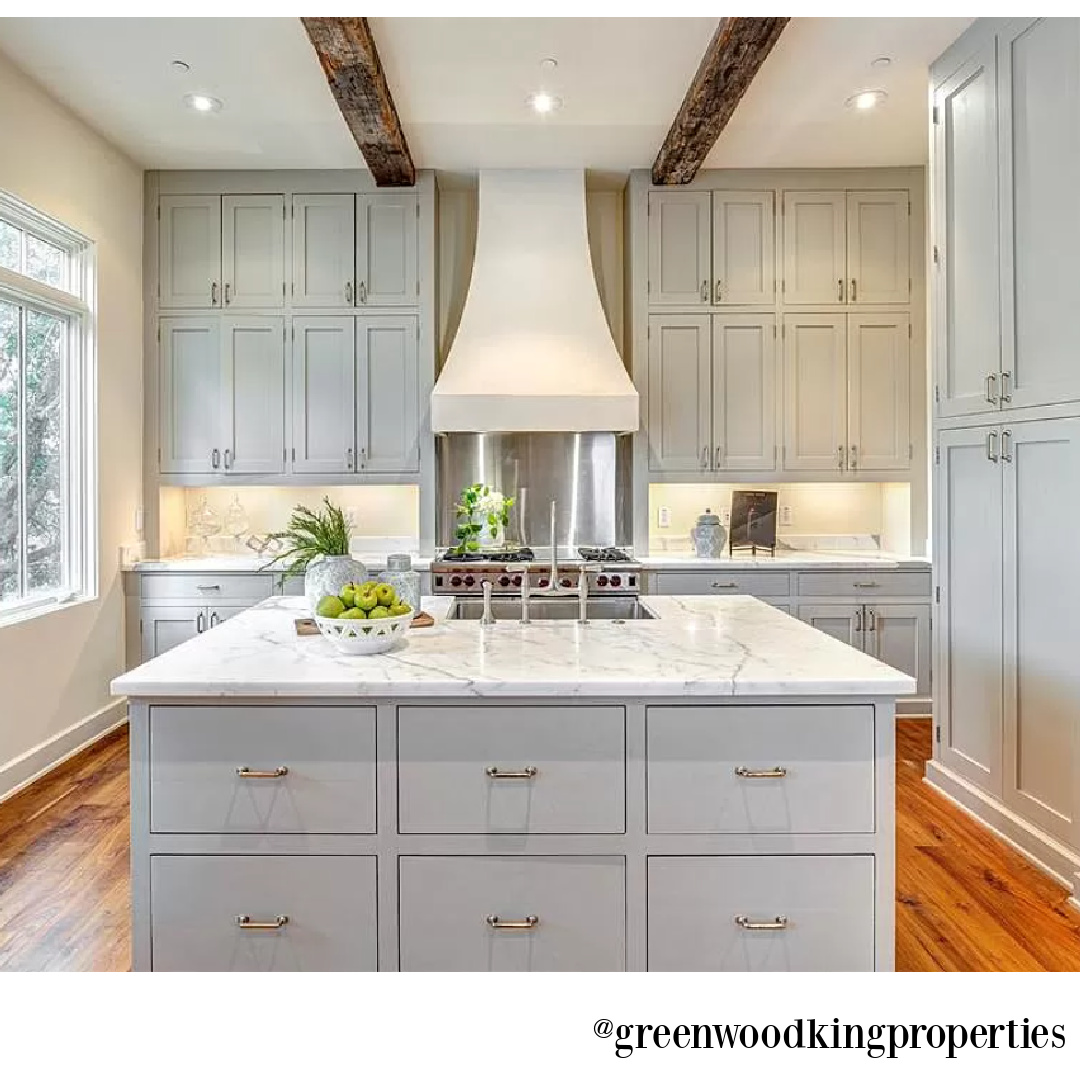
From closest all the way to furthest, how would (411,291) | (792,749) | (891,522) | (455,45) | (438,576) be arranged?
(792,749) → (455,45) → (438,576) → (411,291) → (891,522)

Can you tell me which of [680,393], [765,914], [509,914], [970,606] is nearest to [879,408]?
[680,393]

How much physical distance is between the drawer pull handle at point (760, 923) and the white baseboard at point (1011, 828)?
4.36ft

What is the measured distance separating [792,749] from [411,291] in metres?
3.63

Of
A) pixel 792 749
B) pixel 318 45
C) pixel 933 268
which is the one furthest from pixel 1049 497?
pixel 318 45

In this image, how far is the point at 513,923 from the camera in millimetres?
1790

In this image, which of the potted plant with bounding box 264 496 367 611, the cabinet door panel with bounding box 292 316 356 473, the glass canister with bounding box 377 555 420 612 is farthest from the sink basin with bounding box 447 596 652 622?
the cabinet door panel with bounding box 292 316 356 473

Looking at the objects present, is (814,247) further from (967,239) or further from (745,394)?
(967,239)

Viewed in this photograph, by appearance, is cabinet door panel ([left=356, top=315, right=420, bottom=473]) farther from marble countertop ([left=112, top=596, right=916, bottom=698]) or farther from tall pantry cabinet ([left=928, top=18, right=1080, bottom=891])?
tall pantry cabinet ([left=928, top=18, right=1080, bottom=891])

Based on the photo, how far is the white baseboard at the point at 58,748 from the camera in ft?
11.4

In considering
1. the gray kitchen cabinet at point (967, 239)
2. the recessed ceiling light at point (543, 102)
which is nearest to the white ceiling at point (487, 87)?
the recessed ceiling light at point (543, 102)

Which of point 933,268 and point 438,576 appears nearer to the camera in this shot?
point 933,268

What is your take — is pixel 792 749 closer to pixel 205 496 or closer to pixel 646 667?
pixel 646 667

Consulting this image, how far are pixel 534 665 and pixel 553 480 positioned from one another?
319 cm

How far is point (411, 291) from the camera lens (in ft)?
15.4
